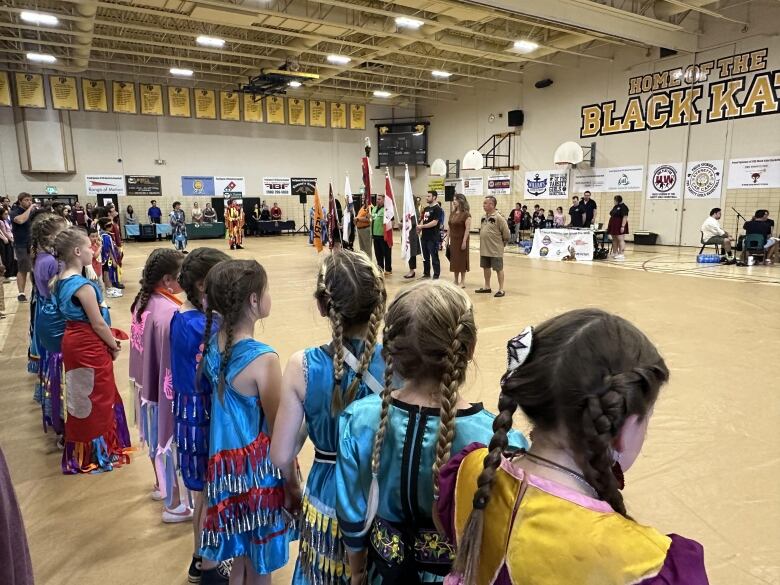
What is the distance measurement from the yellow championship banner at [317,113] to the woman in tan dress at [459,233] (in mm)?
14511

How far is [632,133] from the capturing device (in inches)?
589

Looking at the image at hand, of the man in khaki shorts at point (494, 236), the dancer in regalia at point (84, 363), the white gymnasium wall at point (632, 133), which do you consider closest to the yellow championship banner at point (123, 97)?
the white gymnasium wall at point (632, 133)

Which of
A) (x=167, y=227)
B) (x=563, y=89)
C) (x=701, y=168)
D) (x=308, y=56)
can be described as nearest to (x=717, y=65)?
(x=701, y=168)

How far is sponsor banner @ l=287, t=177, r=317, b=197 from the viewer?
21.9m

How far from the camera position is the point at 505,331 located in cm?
536

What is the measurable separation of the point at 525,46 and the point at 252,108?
10.4 metres

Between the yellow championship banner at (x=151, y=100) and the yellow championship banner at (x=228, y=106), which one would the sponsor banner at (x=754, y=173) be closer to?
the yellow championship banner at (x=228, y=106)

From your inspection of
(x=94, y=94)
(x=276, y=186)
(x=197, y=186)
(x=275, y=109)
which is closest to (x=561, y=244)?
(x=275, y=109)

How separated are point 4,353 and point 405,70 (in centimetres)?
1646

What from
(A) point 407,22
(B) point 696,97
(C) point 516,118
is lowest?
(B) point 696,97

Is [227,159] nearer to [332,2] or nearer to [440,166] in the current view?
[440,166]

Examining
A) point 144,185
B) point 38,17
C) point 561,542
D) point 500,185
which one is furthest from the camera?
point 500,185

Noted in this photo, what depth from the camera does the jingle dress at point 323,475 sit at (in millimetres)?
1224

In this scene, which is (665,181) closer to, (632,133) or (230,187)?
(632,133)
